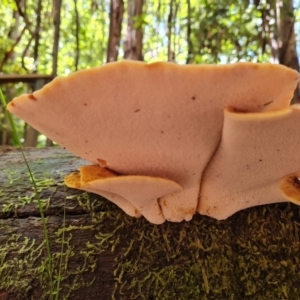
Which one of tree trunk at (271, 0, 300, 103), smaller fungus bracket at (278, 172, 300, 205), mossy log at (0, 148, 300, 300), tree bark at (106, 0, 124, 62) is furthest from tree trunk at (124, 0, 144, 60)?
smaller fungus bracket at (278, 172, 300, 205)

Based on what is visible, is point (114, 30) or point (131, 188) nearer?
point (131, 188)

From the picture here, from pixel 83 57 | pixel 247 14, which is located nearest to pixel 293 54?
pixel 247 14

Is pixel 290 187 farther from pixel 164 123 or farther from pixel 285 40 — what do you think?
pixel 285 40

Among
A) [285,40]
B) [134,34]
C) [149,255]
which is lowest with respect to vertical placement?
[149,255]

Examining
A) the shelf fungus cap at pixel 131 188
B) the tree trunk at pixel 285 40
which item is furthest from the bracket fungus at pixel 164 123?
the tree trunk at pixel 285 40

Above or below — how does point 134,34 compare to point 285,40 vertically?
below

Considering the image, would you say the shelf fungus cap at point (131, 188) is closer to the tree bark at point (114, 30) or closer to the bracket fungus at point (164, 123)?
the bracket fungus at point (164, 123)

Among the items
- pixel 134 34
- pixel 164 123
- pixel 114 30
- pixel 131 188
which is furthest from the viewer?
pixel 114 30

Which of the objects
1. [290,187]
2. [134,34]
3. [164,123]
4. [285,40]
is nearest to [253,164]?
[290,187]
